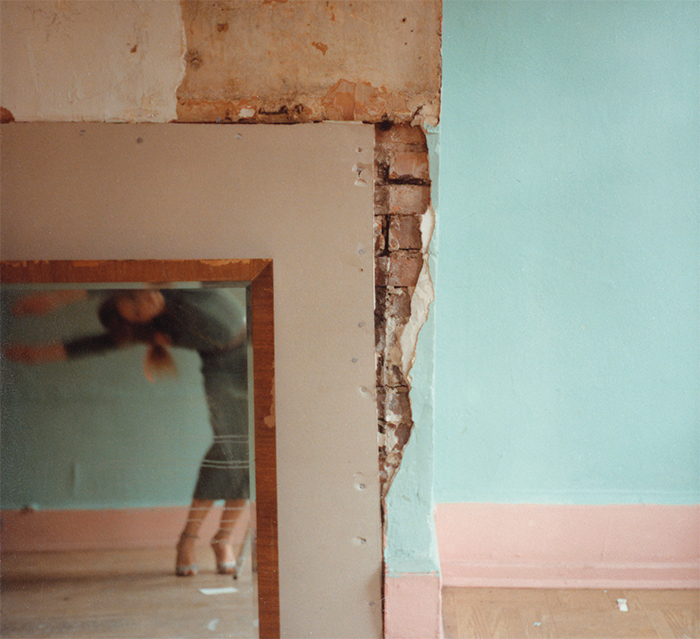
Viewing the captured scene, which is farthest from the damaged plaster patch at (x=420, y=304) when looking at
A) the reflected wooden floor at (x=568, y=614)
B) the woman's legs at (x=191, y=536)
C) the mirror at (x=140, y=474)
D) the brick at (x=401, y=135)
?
the reflected wooden floor at (x=568, y=614)

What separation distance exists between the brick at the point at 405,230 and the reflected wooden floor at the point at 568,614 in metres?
1.22

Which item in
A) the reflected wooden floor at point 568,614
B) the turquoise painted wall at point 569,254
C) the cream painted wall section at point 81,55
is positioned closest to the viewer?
the cream painted wall section at point 81,55

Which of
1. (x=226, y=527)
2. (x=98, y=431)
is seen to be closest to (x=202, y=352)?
(x=98, y=431)

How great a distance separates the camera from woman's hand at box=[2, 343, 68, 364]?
1175mm

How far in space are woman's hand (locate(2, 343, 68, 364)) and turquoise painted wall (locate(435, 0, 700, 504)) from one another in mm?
1161

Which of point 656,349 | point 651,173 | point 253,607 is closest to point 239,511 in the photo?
point 253,607

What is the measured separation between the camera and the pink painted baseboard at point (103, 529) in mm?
1186

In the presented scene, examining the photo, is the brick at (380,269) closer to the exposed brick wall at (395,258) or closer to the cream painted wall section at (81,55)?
the exposed brick wall at (395,258)

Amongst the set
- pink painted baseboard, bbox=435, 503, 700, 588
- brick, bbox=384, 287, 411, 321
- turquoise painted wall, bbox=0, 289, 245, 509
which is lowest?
pink painted baseboard, bbox=435, 503, 700, 588

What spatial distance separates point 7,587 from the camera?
1.18m

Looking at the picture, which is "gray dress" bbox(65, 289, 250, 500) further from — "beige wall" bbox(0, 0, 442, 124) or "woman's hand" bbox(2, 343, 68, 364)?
"beige wall" bbox(0, 0, 442, 124)

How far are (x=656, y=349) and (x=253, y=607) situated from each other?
155cm

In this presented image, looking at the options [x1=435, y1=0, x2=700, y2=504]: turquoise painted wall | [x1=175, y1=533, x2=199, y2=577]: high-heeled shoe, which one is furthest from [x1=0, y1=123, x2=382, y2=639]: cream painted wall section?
[x1=435, y1=0, x2=700, y2=504]: turquoise painted wall

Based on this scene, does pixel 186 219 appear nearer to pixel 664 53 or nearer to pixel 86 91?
pixel 86 91
